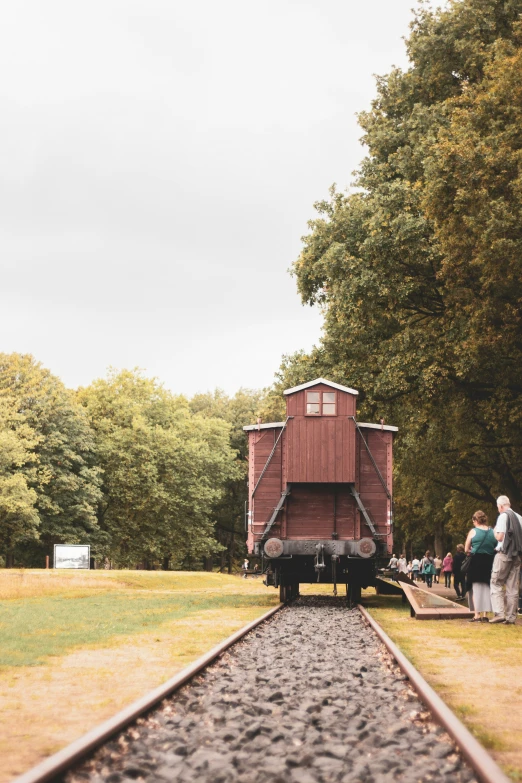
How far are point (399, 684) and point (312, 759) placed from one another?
10.1ft

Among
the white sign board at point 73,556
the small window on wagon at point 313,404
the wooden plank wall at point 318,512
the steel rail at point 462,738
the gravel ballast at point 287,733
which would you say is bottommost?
the gravel ballast at point 287,733

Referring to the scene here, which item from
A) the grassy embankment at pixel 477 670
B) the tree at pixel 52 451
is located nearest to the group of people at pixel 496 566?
the grassy embankment at pixel 477 670

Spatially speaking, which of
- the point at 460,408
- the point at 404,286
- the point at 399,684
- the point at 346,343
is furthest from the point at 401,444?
the point at 399,684

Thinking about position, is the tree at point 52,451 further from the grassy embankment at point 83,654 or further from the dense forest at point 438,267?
the grassy embankment at point 83,654

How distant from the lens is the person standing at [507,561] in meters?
14.9

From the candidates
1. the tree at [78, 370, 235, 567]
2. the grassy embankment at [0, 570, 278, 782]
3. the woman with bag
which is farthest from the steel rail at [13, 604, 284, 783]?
the tree at [78, 370, 235, 567]

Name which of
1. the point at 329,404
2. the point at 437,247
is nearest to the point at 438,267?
the point at 437,247

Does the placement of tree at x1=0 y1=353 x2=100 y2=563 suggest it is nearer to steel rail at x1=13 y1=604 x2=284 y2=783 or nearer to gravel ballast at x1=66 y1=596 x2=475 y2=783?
gravel ballast at x1=66 y1=596 x2=475 y2=783

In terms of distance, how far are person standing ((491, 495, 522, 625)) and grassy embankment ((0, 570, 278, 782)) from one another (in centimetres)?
425

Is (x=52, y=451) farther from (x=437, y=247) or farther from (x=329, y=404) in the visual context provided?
(x=329, y=404)

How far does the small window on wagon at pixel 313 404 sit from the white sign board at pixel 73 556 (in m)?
26.1

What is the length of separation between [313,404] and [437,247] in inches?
239

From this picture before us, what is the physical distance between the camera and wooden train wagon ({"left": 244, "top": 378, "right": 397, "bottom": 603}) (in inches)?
797

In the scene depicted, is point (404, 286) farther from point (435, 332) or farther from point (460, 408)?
point (460, 408)
